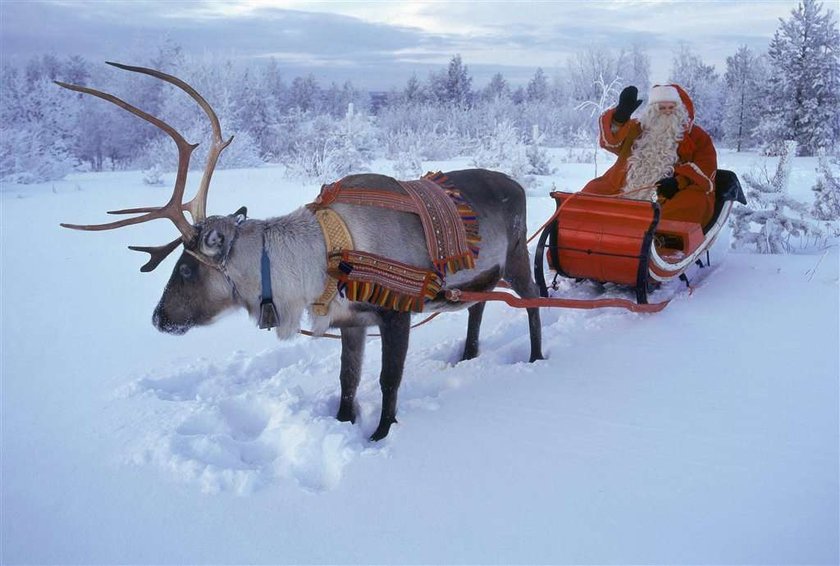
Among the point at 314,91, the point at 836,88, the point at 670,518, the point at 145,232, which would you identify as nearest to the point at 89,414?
the point at 670,518

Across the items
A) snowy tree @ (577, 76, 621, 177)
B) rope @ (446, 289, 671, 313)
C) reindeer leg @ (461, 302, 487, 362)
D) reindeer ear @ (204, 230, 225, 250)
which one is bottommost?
reindeer leg @ (461, 302, 487, 362)

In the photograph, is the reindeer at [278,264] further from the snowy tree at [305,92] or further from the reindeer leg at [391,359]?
the snowy tree at [305,92]

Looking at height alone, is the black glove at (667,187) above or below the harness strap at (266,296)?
above

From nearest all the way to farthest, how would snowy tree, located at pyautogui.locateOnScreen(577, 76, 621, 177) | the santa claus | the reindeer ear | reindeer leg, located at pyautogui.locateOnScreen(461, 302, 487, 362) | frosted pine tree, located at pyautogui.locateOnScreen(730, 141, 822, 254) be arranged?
1. the reindeer ear
2. reindeer leg, located at pyautogui.locateOnScreen(461, 302, 487, 362)
3. the santa claus
4. frosted pine tree, located at pyautogui.locateOnScreen(730, 141, 822, 254)
5. snowy tree, located at pyautogui.locateOnScreen(577, 76, 621, 177)

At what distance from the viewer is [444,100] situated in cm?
4466

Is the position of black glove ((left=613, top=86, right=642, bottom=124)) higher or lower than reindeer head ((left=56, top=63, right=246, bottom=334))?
higher

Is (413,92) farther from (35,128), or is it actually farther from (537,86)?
(35,128)

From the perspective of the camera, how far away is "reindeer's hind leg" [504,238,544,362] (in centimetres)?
437

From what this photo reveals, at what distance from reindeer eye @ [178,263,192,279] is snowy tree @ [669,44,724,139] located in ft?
107

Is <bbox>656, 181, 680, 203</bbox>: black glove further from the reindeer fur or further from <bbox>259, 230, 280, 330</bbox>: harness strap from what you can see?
<bbox>259, 230, 280, 330</bbox>: harness strap

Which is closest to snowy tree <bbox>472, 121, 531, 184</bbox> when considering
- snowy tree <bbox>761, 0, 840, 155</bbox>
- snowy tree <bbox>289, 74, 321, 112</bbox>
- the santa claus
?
the santa claus

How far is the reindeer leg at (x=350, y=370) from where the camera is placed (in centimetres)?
364

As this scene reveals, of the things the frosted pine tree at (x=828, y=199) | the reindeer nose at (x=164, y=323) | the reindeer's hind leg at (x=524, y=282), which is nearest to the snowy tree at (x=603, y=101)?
the frosted pine tree at (x=828, y=199)

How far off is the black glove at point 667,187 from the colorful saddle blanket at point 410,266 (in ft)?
9.20
